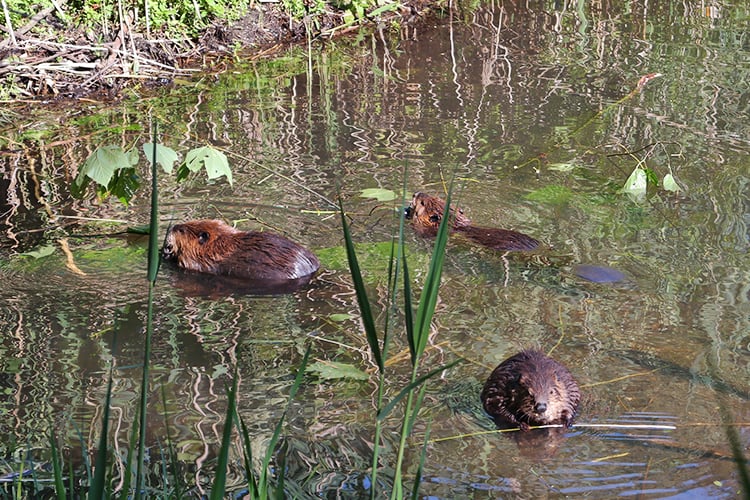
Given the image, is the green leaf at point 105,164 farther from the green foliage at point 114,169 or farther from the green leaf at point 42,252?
the green leaf at point 42,252

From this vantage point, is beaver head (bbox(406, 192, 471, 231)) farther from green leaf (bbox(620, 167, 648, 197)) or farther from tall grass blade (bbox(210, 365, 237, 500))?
tall grass blade (bbox(210, 365, 237, 500))

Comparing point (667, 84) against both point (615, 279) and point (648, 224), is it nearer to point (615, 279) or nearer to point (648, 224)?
point (648, 224)

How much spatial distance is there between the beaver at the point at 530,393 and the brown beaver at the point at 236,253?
139 cm

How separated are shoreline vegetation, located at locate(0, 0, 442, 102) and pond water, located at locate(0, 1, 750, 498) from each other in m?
0.44

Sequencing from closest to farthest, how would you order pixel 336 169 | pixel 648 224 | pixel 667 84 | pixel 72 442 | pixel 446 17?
pixel 72 442
pixel 648 224
pixel 336 169
pixel 667 84
pixel 446 17

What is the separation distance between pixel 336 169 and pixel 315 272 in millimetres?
1385

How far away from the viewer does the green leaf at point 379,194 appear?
573cm

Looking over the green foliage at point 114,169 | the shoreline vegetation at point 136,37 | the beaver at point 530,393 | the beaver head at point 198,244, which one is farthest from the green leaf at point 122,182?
the shoreline vegetation at point 136,37

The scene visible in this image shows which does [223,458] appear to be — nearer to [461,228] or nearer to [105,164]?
[105,164]

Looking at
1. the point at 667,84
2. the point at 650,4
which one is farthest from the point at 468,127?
the point at 650,4

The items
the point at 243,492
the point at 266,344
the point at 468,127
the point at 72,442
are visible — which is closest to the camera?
the point at 243,492

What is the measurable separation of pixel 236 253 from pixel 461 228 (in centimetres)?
121

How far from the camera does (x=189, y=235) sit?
5.16m

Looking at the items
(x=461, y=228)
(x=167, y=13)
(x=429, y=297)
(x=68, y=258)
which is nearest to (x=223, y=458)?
(x=429, y=297)
